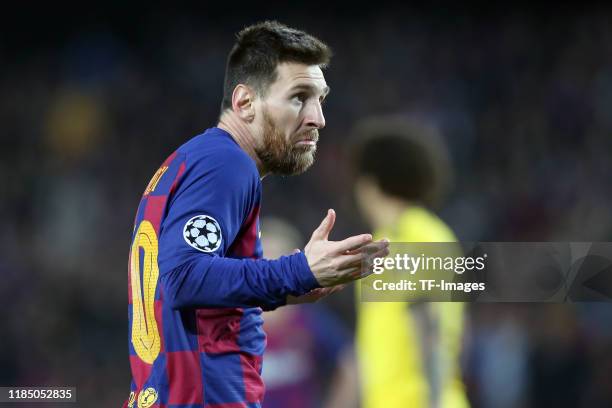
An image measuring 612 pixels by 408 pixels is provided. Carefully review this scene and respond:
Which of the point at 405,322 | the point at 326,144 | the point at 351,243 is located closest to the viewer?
the point at 351,243

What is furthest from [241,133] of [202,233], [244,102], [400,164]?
[400,164]

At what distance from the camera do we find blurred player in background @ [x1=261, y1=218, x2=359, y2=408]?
5176 mm

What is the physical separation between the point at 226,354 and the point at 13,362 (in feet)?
22.0

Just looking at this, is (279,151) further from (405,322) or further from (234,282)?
(405,322)

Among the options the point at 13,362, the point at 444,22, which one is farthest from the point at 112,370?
the point at 444,22

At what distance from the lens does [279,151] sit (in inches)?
113

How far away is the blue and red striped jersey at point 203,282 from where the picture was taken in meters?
2.39

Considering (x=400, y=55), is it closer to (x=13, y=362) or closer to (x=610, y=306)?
(x=610, y=306)

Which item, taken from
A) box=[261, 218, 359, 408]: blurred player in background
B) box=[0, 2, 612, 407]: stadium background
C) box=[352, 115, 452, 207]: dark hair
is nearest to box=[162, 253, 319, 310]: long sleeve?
box=[352, 115, 452, 207]: dark hair

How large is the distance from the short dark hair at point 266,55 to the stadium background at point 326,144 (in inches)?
214

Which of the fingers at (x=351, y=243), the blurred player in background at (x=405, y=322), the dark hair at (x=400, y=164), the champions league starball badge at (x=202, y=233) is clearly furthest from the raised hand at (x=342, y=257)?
the dark hair at (x=400, y=164)

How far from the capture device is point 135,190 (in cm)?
1033

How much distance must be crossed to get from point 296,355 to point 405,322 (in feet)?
4.33

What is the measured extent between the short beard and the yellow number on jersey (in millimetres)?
451
